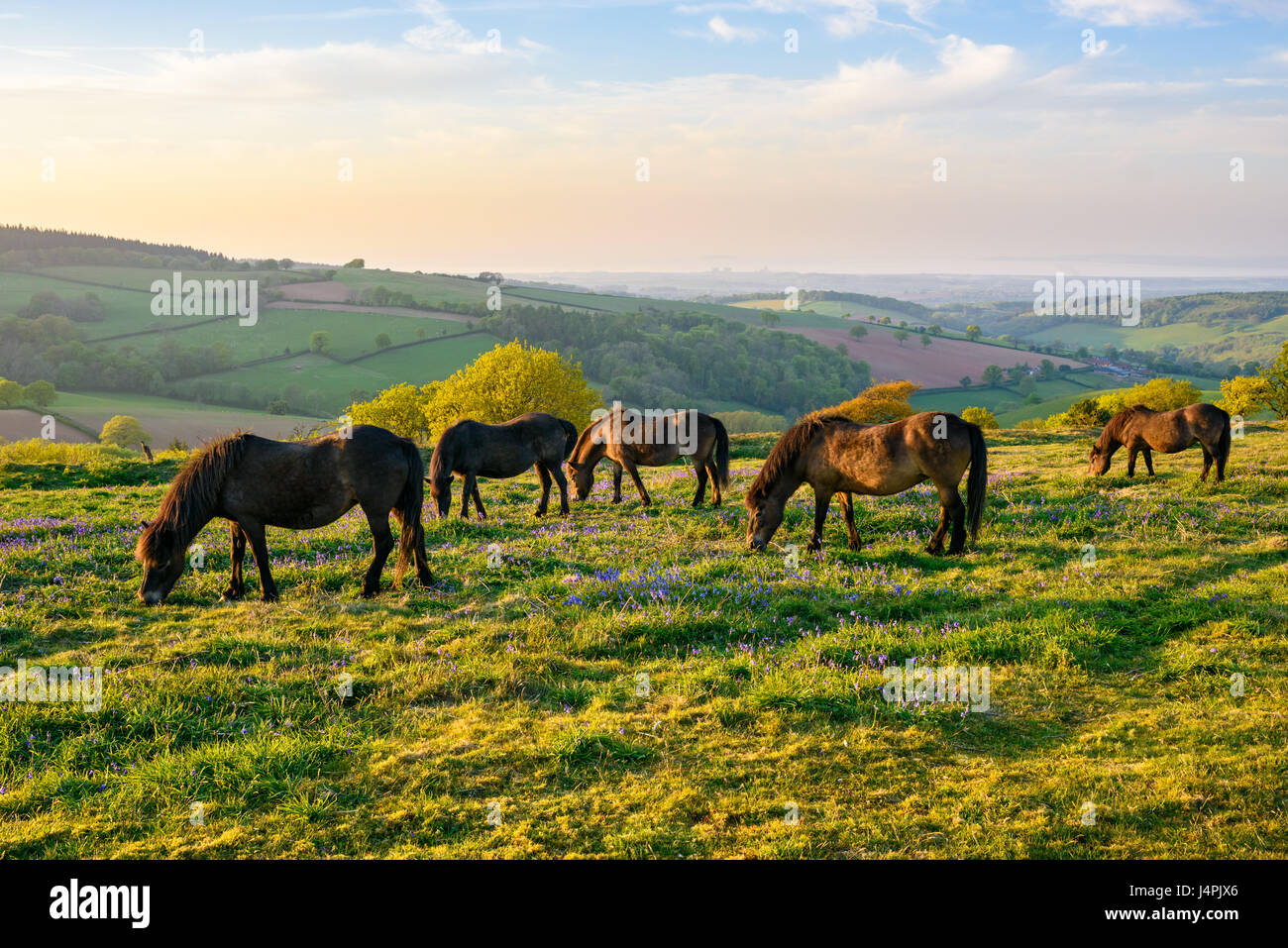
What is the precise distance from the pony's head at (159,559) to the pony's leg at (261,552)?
883mm

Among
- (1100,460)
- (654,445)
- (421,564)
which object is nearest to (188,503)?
(421,564)

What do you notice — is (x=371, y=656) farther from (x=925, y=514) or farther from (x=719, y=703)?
(x=925, y=514)

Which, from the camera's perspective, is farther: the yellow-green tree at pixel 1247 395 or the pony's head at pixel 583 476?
the yellow-green tree at pixel 1247 395

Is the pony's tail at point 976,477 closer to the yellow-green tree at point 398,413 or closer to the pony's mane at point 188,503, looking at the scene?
the pony's mane at point 188,503

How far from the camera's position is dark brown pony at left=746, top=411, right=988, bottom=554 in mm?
11461

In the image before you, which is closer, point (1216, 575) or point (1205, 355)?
point (1216, 575)

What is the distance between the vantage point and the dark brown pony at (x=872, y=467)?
11461 millimetres

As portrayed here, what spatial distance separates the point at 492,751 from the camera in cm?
597

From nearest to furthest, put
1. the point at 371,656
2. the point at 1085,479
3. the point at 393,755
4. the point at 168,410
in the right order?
the point at 393,755 < the point at 371,656 < the point at 1085,479 < the point at 168,410

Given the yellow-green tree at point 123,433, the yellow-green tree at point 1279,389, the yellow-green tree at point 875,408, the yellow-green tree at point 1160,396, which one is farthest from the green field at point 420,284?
the yellow-green tree at point 1279,389

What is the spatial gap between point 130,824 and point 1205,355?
719 feet

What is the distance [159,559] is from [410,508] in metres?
3.34

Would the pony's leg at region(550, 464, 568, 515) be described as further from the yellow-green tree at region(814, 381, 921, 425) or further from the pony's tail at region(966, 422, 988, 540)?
the yellow-green tree at region(814, 381, 921, 425)

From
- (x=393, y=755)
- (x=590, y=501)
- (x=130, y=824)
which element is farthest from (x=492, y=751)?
(x=590, y=501)
